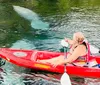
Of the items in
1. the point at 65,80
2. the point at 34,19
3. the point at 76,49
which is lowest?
the point at 65,80

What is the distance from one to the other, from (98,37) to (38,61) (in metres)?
5.06

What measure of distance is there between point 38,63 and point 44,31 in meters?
5.85

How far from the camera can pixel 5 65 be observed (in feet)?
35.5

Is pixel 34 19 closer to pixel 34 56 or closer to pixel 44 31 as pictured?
pixel 44 31

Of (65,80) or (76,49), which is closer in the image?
(65,80)

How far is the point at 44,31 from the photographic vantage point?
1563 cm

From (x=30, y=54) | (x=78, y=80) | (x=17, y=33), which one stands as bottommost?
(x=78, y=80)

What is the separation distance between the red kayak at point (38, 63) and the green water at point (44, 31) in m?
0.26

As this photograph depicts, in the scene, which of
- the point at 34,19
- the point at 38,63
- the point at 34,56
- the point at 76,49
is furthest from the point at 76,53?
the point at 34,19

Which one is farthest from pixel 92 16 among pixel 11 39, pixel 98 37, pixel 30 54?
pixel 30 54

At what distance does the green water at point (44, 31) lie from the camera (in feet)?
32.6

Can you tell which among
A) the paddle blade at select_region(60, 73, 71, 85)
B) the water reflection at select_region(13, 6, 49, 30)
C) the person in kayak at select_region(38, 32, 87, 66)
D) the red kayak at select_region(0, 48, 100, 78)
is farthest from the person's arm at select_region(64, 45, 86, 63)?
the water reflection at select_region(13, 6, 49, 30)

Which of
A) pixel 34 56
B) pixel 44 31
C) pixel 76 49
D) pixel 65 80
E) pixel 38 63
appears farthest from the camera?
pixel 44 31

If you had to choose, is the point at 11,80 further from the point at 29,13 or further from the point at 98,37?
the point at 29,13
